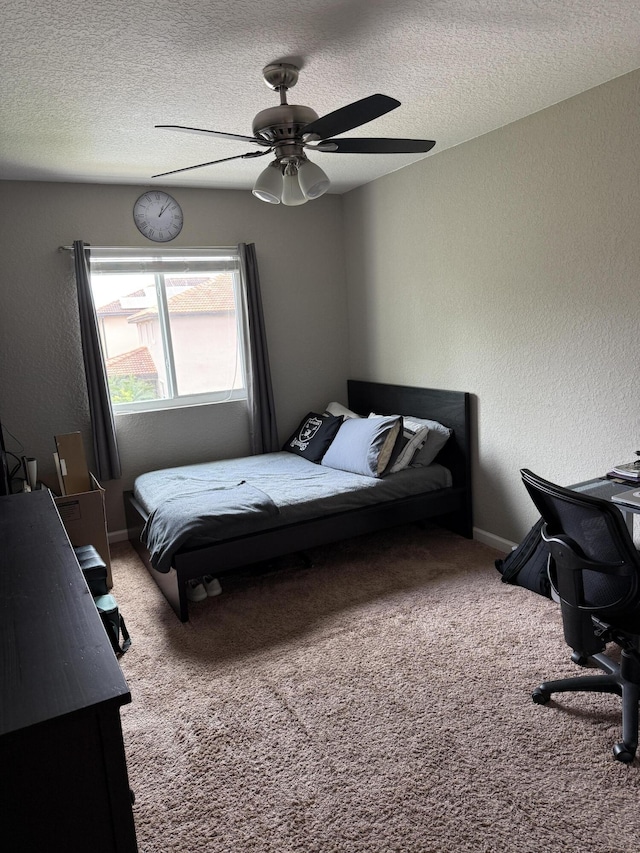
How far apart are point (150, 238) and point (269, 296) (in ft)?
3.21

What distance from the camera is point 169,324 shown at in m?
4.33

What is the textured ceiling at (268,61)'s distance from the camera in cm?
188

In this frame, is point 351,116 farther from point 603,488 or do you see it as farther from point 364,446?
point 364,446

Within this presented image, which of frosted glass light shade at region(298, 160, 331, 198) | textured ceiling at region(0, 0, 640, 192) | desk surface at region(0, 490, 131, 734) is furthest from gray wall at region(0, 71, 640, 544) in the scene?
desk surface at region(0, 490, 131, 734)

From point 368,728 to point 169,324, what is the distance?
3.15 metres

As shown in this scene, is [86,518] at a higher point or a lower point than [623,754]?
higher

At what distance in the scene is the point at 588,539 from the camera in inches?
74.9

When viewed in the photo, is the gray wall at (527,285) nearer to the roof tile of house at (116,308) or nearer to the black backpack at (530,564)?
the black backpack at (530,564)

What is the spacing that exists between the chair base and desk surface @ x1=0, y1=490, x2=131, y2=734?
5.67 ft

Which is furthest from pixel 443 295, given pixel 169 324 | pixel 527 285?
pixel 169 324

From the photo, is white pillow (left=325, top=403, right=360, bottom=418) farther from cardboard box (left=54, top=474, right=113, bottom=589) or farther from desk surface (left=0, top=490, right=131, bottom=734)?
desk surface (left=0, top=490, right=131, bottom=734)

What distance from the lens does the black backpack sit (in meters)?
3.05

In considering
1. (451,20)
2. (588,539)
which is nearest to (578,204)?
(451,20)

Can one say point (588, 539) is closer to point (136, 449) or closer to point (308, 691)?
point (308, 691)
